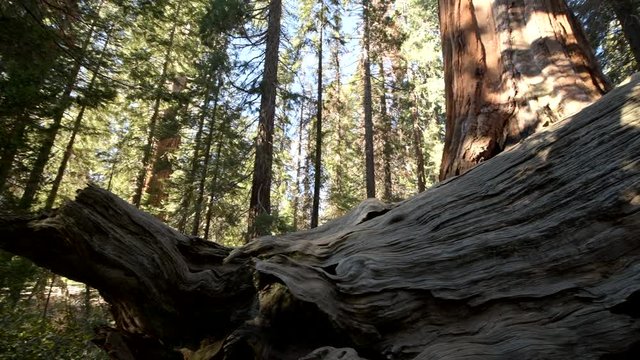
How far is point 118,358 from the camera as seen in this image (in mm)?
3738

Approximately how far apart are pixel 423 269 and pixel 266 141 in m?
8.57

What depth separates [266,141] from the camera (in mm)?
11164

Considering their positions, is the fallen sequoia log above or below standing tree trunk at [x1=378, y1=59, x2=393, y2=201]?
below

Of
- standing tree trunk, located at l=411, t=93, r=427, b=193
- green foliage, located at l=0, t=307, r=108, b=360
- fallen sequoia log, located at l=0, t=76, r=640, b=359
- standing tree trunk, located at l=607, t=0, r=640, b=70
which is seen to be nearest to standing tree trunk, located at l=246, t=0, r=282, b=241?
green foliage, located at l=0, t=307, r=108, b=360

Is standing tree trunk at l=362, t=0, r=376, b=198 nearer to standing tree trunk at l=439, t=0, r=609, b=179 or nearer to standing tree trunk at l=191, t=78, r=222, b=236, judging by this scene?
standing tree trunk at l=191, t=78, r=222, b=236

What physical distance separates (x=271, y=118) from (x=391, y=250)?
866cm

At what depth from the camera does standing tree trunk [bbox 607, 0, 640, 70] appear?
33.4 ft

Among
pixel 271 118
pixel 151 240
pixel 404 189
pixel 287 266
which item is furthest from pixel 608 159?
pixel 404 189

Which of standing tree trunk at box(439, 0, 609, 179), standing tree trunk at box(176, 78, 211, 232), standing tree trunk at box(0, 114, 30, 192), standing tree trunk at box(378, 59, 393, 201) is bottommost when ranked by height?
standing tree trunk at box(439, 0, 609, 179)

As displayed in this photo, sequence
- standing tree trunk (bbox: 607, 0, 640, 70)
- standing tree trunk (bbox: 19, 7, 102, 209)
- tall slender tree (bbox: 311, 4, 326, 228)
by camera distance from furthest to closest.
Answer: tall slender tree (bbox: 311, 4, 326, 228)
standing tree trunk (bbox: 607, 0, 640, 70)
standing tree trunk (bbox: 19, 7, 102, 209)

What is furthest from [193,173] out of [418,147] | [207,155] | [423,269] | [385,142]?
[423,269]

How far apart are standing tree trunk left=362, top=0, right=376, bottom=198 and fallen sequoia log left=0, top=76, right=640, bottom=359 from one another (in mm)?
13875

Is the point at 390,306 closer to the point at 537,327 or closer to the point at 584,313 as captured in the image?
the point at 537,327

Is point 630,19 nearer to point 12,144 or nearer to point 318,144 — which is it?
point 318,144
